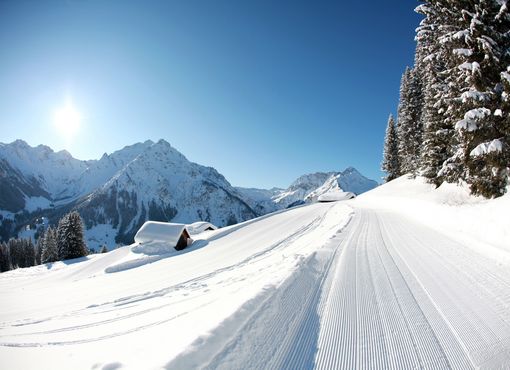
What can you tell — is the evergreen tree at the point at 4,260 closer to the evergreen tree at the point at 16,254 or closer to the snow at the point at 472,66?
the evergreen tree at the point at 16,254

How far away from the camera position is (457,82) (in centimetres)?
1390

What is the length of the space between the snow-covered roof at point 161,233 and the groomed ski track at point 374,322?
28.2 m

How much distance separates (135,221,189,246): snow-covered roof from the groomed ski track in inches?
1112

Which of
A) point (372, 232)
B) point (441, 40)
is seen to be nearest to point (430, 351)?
point (372, 232)

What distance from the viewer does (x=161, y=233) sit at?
110 feet

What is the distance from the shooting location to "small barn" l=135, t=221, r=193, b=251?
105ft

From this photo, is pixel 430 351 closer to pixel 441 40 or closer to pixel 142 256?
pixel 441 40

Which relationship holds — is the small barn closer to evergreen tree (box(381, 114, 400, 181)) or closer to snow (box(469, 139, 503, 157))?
snow (box(469, 139, 503, 157))

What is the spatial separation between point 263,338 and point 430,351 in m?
2.00

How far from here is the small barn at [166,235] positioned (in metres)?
32.0

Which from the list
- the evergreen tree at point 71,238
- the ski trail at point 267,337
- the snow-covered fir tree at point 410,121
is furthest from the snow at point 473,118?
the evergreen tree at point 71,238

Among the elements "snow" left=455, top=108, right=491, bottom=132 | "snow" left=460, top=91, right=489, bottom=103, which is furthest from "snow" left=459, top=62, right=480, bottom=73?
"snow" left=455, top=108, right=491, bottom=132

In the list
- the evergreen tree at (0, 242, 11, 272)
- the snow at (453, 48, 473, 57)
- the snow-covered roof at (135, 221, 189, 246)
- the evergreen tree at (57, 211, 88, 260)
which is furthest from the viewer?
the evergreen tree at (0, 242, 11, 272)

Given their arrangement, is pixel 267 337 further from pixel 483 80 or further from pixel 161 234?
pixel 161 234
